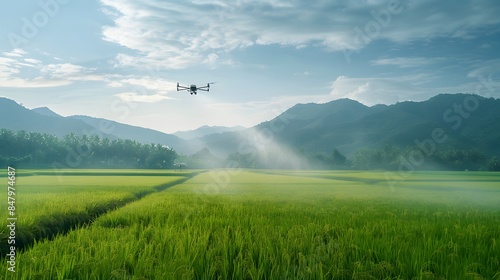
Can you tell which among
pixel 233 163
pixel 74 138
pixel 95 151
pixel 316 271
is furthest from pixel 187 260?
pixel 233 163

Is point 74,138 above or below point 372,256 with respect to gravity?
above

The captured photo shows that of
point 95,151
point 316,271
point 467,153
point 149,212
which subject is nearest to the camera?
point 316,271

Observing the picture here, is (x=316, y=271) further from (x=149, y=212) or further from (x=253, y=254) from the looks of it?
(x=149, y=212)

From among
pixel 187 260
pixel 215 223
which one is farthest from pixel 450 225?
pixel 187 260

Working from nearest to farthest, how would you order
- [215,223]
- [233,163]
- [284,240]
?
[284,240] → [215,223] → [233,163]

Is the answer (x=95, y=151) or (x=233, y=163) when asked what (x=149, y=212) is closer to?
(x=95, y=151)

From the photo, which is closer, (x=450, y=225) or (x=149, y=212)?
(x=450, y=225)
